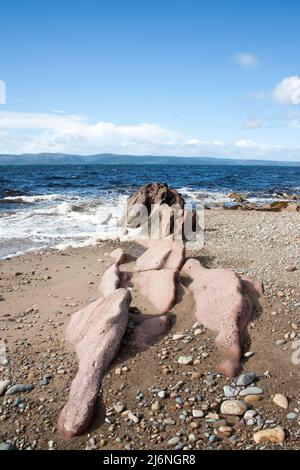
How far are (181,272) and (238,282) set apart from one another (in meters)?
1.70

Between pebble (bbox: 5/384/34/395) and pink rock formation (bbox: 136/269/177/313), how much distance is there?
251 centimetres

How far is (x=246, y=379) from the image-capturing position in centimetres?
524

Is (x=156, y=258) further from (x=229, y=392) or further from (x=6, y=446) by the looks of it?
(x=6, y=446)

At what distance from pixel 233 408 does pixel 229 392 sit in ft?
0.97

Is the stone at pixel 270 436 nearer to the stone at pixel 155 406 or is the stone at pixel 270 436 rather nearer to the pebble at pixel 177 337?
the stone at pixel 155 406

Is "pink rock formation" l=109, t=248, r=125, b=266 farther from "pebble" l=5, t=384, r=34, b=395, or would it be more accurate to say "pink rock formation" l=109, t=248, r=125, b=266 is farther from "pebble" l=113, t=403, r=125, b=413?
"pebble" l=113, t=403, r=125, b=413

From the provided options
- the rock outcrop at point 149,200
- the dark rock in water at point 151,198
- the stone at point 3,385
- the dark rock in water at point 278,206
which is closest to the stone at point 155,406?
the stone at point 3,385

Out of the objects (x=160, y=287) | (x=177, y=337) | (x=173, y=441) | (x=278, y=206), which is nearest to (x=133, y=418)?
(x=173, y=441)

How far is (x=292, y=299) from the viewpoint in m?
7.13

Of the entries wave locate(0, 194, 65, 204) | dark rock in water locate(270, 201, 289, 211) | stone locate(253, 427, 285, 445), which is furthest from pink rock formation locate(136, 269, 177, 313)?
wave locate(0, 194, 65, 204)

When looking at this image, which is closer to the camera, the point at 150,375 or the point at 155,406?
the point at 155,406

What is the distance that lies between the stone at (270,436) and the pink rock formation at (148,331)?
2.02 m
